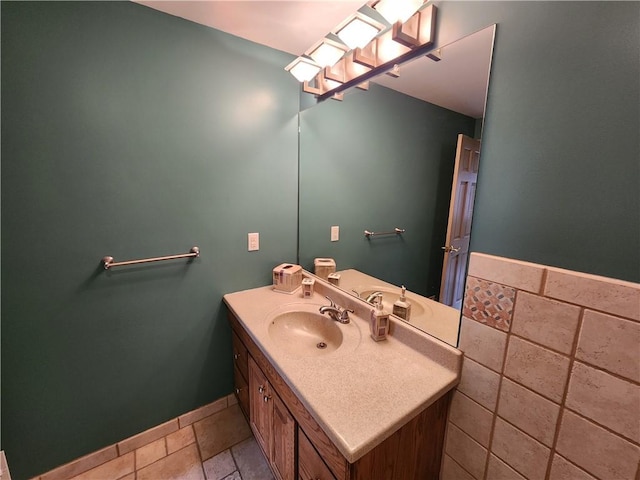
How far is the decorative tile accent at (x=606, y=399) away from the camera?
0.59 meters

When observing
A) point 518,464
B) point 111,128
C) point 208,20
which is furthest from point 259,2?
point 518,464

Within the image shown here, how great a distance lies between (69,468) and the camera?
1297 mm

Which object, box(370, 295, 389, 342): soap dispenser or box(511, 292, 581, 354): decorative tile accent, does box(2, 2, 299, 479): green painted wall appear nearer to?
box(370, 295, 389, 342): soap dispenser

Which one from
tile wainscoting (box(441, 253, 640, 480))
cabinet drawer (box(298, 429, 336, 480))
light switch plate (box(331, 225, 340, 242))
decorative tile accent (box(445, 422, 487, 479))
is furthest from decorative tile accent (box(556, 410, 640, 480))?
light switch plate (box(331, 225, 340, 242))

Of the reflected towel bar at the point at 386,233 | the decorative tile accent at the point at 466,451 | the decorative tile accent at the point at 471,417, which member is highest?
the reflected towel bar at the point at 386,233

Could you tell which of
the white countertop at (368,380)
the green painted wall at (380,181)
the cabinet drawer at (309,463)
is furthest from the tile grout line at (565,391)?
the cabinet drawer at (309,463)

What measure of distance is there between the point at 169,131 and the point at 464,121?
1381mm

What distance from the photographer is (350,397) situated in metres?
0.82

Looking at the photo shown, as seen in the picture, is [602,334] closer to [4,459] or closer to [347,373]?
[347,373]

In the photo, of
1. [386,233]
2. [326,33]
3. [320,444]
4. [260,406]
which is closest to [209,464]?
[260,406]

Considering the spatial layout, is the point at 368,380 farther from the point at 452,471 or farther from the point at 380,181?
the point at 380,181

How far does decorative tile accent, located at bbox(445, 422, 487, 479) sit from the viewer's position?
0.88 m

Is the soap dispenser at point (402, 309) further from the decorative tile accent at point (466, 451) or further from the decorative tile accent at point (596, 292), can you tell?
the decorative tile accent at point (596, 292)

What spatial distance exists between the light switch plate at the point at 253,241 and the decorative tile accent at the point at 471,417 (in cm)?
129
